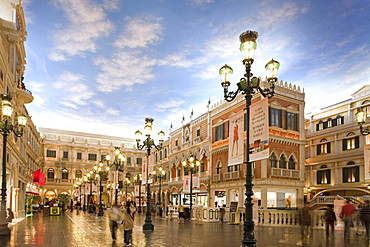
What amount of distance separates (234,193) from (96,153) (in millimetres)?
43631

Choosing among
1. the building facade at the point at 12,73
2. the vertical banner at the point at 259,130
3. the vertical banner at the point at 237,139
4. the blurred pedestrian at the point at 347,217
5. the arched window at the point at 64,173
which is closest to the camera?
the vertical banner at the point at 259,130

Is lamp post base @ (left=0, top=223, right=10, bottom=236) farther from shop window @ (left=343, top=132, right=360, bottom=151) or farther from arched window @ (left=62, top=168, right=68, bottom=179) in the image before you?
arched window @ (left=62, top=168, right=68, bottom=179)

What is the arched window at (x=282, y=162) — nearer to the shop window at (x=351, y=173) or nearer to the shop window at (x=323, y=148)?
the shop window at (x=351, y=173)

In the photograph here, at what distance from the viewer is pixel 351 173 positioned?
112 ft

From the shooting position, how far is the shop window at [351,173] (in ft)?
110

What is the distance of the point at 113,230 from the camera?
1301 cm

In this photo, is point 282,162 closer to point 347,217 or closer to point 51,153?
point 347,217

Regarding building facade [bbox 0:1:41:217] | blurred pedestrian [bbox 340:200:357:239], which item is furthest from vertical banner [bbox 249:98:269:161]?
building facade [bbox 0:1:41:217]

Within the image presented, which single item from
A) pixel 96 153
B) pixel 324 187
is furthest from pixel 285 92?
pixel 96 153

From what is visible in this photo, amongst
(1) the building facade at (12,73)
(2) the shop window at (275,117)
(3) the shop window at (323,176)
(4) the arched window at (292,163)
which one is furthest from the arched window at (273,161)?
(1) the building facade at (12,73)

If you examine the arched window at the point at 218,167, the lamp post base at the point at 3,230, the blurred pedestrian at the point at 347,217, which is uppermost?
the arched window at the point at 218,167

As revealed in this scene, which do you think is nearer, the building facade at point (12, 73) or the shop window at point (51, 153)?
the building facade at point (12, 73)

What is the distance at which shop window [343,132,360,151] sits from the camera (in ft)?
111

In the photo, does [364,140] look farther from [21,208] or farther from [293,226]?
[21,208]
